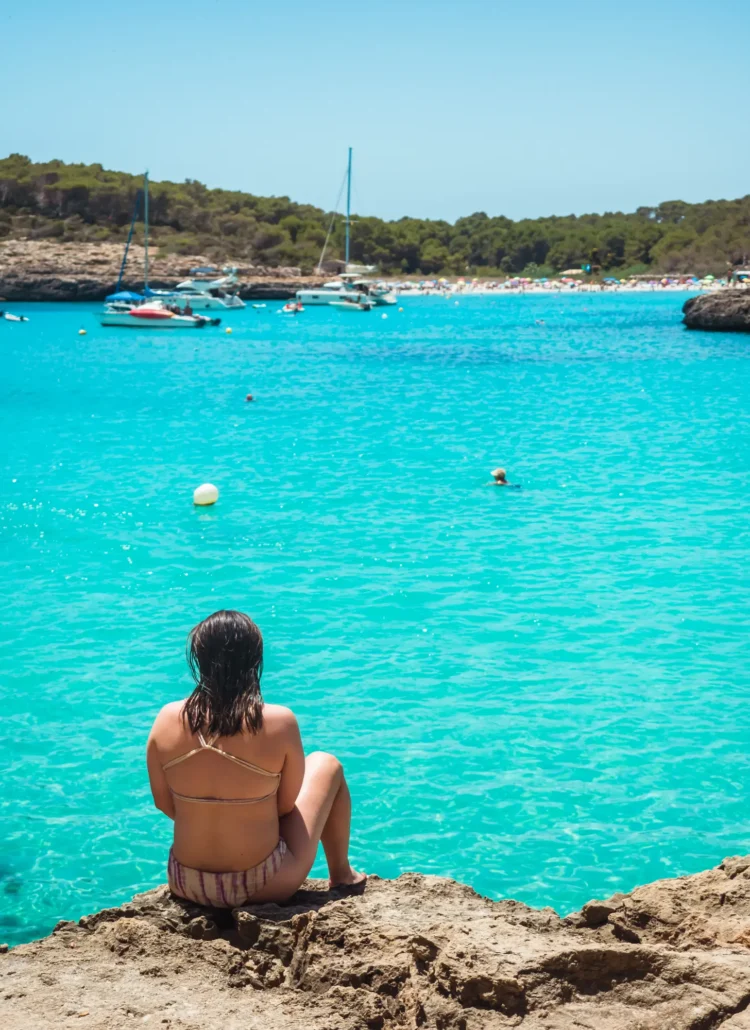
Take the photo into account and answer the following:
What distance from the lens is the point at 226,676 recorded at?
11.3ft

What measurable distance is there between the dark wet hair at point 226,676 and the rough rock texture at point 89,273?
89085mm

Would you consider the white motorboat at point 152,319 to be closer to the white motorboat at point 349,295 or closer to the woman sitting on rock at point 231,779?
the white motorboat at point 349,295

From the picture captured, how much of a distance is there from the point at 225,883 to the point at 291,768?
0.47 m

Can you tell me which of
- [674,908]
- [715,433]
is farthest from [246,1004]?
[715,433]

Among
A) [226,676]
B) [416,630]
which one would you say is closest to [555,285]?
[416,630]

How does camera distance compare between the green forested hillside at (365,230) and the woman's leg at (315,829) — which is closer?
the woman's leg at (315,829)

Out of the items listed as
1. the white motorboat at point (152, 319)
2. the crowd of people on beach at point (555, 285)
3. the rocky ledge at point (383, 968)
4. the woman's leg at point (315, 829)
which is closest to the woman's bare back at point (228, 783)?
the woman's leg at point (315, 829)

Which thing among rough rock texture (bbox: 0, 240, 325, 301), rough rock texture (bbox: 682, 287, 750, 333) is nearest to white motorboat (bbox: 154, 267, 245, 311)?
rough rock texture (bbox: 0, 240, 325, 301)

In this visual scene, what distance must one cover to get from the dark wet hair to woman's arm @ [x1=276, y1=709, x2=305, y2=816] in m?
0.11

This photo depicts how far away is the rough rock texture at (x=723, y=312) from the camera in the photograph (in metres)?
53.5

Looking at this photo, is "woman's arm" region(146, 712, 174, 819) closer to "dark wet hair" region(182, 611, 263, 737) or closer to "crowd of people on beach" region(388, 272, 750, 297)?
"dark wet hair" region(182, 611, 263, 737)

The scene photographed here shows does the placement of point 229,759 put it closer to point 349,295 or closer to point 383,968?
point 383,968

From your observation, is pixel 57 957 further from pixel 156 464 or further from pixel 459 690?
pixel 156 464

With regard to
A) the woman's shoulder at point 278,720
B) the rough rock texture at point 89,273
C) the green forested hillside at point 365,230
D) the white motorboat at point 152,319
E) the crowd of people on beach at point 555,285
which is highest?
the green forested hillside at point 365,230
